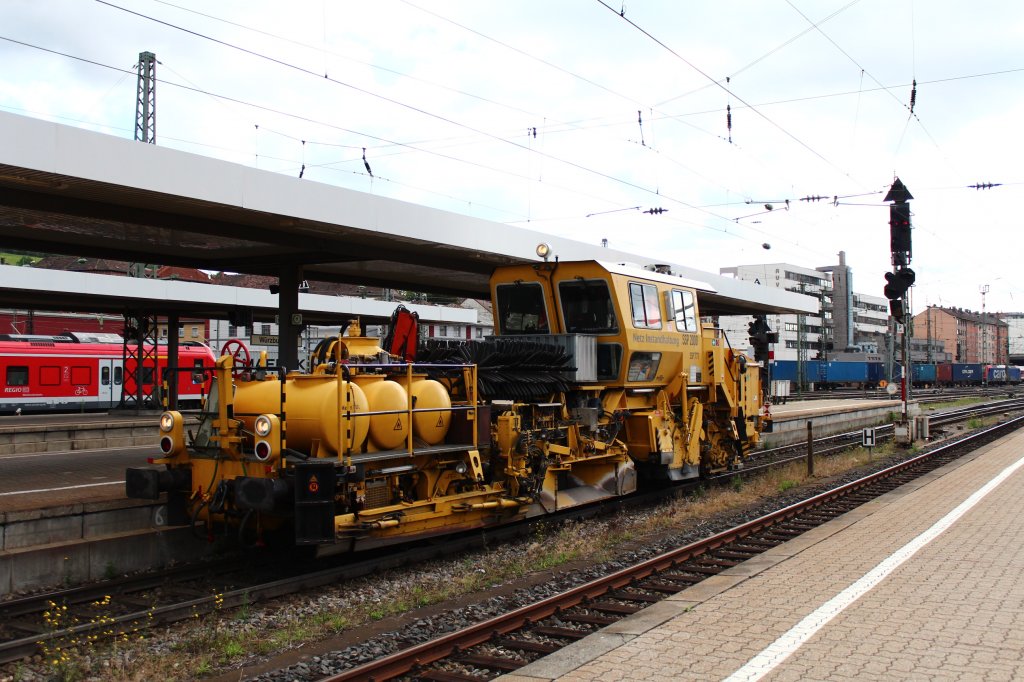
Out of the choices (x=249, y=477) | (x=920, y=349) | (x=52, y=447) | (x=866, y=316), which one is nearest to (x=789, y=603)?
(x=249, y=477)

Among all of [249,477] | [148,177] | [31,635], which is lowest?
[31,635]

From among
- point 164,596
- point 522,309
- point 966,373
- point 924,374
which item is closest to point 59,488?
point 164,596

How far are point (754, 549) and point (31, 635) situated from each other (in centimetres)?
726

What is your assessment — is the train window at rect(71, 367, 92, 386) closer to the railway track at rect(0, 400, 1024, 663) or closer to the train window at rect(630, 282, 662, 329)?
the railway track at rect(0, 400, 1024, 663)

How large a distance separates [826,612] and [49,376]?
1204 inches

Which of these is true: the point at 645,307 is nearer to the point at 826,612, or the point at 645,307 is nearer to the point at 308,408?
the point at 308,408

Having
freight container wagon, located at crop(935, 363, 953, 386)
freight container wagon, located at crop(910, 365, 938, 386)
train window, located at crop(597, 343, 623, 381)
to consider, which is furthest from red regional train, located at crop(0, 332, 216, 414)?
freight container wagon, located at crop(935, 363, 953, 386)

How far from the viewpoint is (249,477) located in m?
7.50

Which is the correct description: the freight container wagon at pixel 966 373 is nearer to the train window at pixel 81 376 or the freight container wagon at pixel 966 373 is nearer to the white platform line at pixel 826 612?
the train window at pixel 81 376

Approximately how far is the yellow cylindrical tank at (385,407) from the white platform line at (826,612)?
4.14m

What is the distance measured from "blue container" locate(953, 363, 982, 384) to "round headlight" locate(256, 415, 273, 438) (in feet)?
259

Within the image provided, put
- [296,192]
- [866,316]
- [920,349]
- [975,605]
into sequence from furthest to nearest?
[866,316]
[920,349]
[296,192]
[975,605]

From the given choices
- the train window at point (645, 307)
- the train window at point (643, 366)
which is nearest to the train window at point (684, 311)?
the train window at point (645, 307)

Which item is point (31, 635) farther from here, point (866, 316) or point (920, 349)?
point (866, 316)
